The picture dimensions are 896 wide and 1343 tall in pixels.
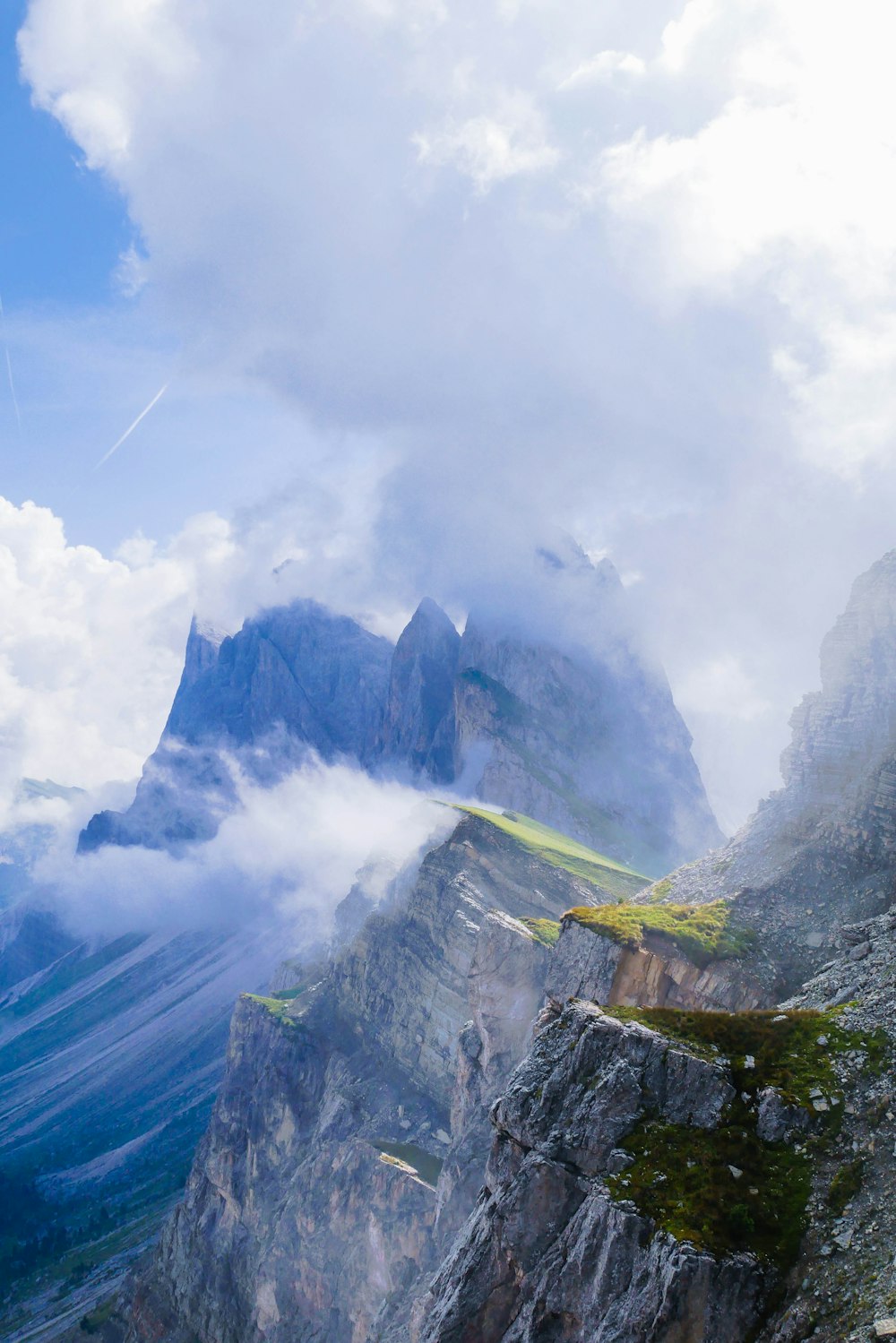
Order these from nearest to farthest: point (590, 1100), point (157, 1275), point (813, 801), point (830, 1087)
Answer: point (830, 1087), point (590, 1100), point (813, 801), point (157, 1275)

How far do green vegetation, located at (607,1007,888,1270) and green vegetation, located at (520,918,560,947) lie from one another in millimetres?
57829

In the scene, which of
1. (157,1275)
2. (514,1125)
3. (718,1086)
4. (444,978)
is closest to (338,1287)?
(444,978)

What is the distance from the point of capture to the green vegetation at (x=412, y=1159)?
116 m

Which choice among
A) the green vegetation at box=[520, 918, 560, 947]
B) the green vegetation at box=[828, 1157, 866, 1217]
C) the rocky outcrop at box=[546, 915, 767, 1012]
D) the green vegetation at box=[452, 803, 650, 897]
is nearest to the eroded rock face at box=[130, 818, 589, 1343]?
the green vegetation at box=[520, 918, 560, 947]

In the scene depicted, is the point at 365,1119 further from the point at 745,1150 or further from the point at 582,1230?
the point at 745,1150

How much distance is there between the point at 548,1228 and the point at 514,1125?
553cm

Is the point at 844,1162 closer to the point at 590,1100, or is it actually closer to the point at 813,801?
the point at 590,1100

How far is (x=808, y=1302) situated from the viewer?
1516 inches

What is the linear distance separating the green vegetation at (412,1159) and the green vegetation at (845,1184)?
3202 inches

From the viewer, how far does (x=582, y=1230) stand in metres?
45.8

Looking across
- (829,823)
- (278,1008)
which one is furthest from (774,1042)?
(278,1008)

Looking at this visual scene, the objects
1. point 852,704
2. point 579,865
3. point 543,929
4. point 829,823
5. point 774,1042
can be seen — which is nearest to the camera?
point 774,1042

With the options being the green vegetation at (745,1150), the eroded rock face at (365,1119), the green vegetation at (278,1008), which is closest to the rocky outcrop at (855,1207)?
the green vegetation at (745,1150)

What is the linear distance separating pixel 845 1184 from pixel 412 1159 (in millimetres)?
91120
